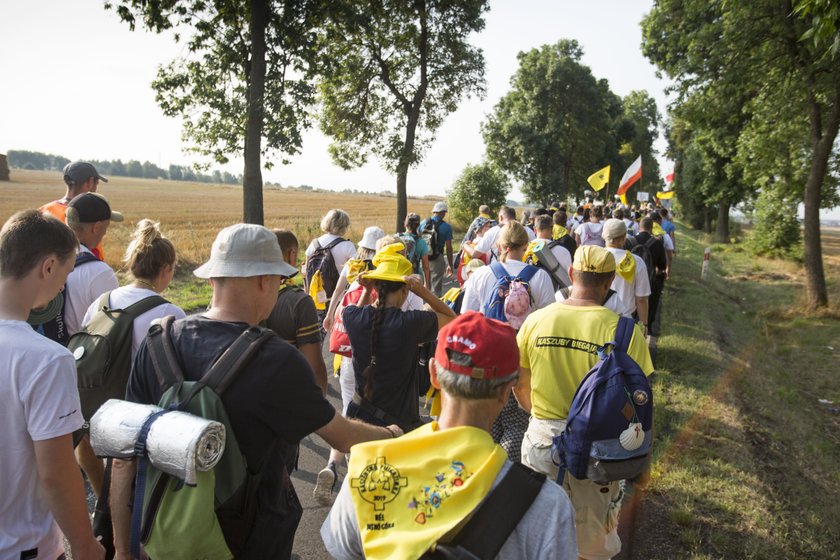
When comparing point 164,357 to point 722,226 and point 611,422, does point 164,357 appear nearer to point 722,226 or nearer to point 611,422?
point 611,422

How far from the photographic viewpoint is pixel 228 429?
1786 millimetres

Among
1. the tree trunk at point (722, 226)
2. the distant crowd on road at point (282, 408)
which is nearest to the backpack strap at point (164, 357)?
the distant crowd on road at point (282, 408)

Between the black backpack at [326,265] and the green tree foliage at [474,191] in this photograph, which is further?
the green tree foliage at [474,191]

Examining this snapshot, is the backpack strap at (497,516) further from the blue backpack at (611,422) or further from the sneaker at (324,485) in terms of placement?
the sneaker at (324,485)

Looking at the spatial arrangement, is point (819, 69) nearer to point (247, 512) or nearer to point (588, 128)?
point (247, 512)

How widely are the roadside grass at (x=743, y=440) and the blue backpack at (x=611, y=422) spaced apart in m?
1.33

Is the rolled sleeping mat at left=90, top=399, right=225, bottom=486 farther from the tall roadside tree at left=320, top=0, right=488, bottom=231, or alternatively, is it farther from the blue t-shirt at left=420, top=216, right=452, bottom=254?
the tall roadside tree at left=320, top=0, right=488, bottom=231

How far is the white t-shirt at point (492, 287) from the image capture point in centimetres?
429

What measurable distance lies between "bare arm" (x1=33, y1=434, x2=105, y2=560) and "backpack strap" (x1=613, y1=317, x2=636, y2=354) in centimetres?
231

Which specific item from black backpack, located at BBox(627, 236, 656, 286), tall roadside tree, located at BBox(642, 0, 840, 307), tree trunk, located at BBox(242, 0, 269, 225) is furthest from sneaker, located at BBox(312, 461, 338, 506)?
tall roadside tree, located at BBox(642, 0, 840, 307)

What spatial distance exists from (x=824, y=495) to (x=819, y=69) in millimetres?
9440

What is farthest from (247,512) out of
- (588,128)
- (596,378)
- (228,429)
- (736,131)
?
(588,128)

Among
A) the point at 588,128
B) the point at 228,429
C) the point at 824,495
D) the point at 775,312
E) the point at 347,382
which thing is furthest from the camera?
the point at 588,128

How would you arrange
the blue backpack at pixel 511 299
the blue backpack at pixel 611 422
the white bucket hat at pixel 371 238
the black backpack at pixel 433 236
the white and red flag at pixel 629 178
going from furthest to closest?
the white and red flag at pixel 629 178
the black backpack at pixel 433 236
the white bucket hat at pixel 371 238
the blue backpack at pixel 511 299
the blue backpack at pixel 611 422
